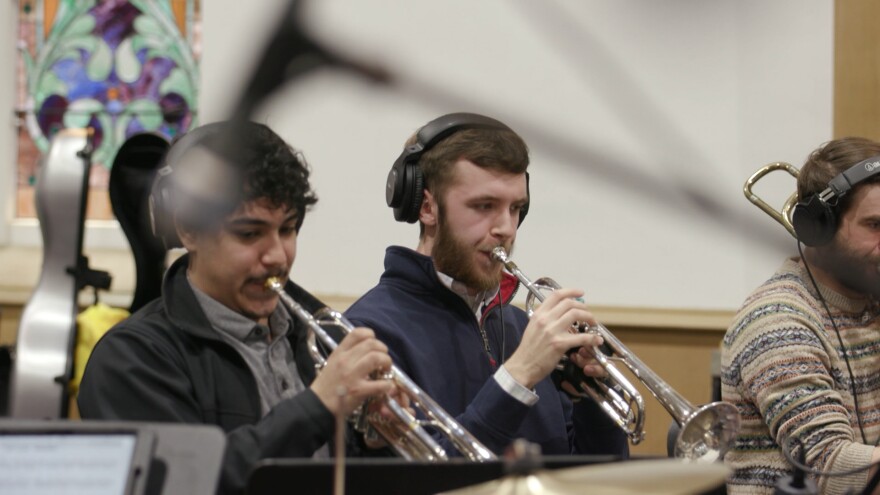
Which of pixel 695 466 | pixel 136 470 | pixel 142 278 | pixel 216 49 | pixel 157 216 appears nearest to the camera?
pixel 695 466

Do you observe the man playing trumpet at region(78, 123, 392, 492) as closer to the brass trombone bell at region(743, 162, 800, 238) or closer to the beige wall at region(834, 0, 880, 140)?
the brass trombone bell at region(743, 162, 800, 238)

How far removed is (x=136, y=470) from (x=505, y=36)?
9.19ft

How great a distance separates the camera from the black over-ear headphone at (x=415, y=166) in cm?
234

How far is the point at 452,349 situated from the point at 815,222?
798 mm

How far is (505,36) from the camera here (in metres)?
3.90

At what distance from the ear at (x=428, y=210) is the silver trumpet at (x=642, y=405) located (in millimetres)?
168

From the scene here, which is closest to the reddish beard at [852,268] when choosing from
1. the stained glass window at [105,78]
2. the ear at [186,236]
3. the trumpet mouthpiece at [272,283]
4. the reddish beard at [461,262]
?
the reddish beard at [461,262]

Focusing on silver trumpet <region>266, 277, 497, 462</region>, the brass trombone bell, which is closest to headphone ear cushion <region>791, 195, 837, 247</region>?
the brass trombone bell

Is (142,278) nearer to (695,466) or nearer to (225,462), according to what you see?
(225,462)

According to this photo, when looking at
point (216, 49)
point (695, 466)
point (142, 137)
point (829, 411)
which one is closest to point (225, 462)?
point (695, 466)

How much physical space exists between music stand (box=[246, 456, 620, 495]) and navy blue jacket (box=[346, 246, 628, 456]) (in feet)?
1.90

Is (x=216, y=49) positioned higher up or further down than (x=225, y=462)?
higher up

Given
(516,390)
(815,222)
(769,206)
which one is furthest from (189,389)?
(769,206)

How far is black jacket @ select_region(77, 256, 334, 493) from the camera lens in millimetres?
1686
